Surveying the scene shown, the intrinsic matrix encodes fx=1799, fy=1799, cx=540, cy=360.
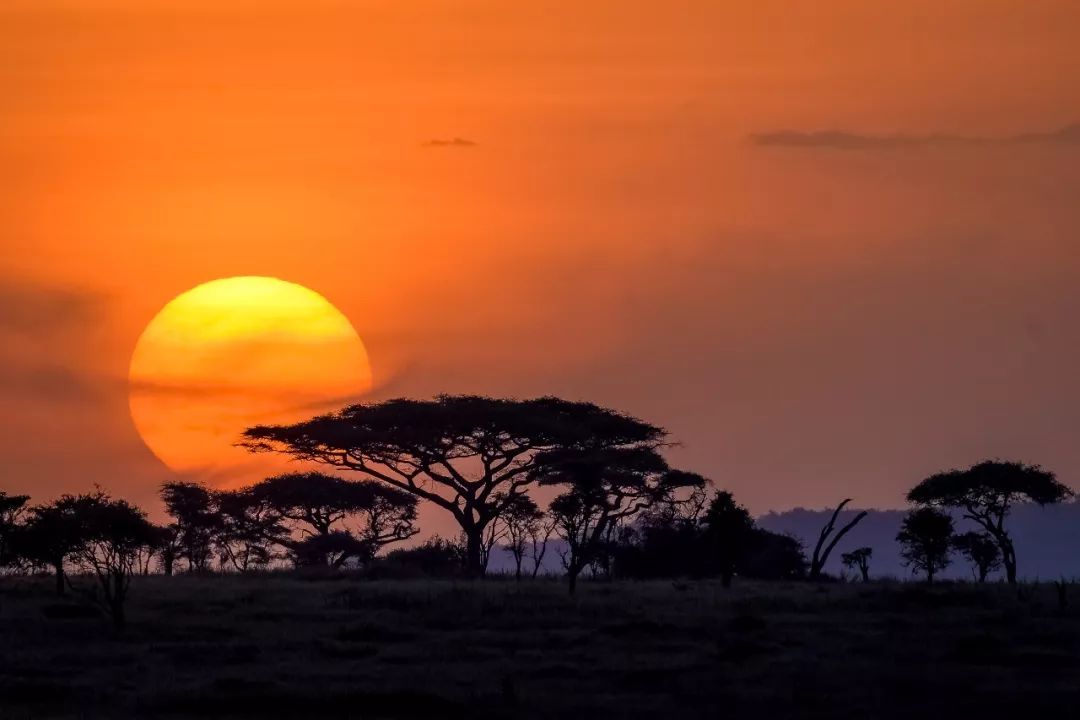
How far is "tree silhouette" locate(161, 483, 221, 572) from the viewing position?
98875 millimetres

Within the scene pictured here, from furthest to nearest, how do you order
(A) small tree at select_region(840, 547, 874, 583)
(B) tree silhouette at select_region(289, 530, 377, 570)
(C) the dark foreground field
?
(B) tree silhouette at select_region(289, 530, 377, 570)
(A) small tree at select_region(840, 547, 874, 583)
(C) the dark foreground field

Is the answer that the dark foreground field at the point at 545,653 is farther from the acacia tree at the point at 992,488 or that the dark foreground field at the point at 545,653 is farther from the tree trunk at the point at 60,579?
the acacia tree at the point at 992,488

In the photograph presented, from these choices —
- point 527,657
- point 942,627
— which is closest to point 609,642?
point 527,657

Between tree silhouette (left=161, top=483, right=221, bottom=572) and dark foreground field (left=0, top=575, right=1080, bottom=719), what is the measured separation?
3378cm

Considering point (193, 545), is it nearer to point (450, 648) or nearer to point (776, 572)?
point (776, 572)

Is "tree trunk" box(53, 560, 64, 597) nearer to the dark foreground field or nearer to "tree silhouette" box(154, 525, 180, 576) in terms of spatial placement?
the dark foreground field

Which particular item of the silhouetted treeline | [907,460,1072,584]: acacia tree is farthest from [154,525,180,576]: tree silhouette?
[907,460,1072,584]: acacia tree

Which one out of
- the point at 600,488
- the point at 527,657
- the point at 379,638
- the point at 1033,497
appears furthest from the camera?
the point at 600,488

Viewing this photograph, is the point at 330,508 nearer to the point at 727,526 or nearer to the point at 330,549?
the point at 330,549

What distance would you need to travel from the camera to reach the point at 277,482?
103 metres

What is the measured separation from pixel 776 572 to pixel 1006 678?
47.7 meters

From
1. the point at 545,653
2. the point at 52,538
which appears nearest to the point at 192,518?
the point at 52,538

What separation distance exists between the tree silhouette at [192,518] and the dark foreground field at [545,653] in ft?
111

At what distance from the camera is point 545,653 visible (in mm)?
47812
